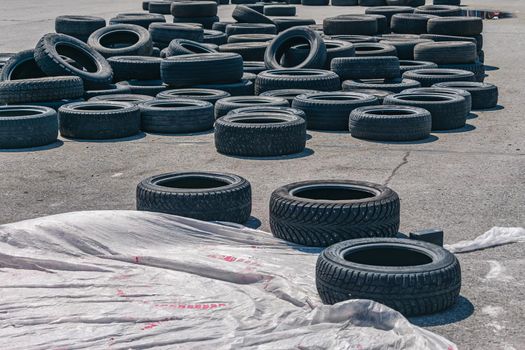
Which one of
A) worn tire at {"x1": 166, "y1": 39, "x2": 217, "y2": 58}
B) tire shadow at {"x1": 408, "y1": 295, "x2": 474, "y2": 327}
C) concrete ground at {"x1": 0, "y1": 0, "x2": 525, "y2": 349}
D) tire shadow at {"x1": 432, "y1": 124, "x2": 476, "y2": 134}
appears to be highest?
worn tire at {"x1": 166, "y1": 39, "x2": 217, "y2": 58}

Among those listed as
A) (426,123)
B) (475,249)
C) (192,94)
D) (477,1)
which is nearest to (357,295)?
(475,249)

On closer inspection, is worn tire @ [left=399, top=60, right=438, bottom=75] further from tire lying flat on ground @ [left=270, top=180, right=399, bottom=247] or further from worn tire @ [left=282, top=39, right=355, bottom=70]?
tire lying flat on ground @ [left=270, top=180, right=399, bottom=247]

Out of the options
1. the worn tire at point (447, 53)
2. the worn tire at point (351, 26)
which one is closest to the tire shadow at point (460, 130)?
the worn tire at point (447, 53)

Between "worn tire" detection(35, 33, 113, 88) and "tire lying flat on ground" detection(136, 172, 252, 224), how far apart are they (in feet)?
17.7

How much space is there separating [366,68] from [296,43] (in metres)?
1.88

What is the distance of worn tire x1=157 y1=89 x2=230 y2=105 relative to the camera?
39.7 feet

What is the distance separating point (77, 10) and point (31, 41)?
9.78m

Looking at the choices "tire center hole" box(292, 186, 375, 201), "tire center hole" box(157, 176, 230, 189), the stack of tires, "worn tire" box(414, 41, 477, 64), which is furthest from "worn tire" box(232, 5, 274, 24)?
"tire center hole" box(292, 186, 375, 201)

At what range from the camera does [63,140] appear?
36.0 ft

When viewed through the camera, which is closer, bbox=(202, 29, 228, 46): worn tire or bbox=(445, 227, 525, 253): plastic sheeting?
bbox=(445, 227, 525, 253): plastic sheeting

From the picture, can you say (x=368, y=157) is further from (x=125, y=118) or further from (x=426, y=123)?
(x=125, y=118)

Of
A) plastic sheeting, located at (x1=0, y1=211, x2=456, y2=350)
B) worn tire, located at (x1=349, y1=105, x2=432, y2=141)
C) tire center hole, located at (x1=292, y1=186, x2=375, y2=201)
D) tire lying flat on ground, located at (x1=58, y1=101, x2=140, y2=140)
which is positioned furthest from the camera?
tire lying flat on ground, located at (x1=58, y1=101, x2=140, y2=140)

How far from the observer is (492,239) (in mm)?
6715

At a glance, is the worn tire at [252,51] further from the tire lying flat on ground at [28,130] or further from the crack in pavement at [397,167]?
the crack in pavement at [397,167]
